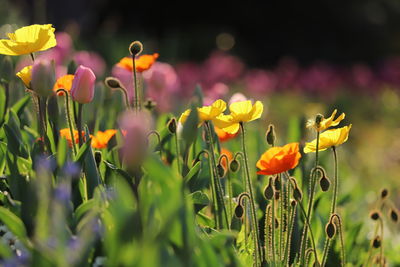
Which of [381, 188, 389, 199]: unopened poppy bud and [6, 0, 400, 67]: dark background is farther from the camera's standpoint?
[6, 0, 400, 67]: dark background

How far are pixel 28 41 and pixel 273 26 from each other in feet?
32.7

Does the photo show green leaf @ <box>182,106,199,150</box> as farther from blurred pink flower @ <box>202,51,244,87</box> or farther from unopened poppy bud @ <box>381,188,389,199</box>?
blurred pink flower @ <box>202,51,244,87</box>

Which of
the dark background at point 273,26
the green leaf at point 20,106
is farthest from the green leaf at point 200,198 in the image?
the dark background at point 273,26

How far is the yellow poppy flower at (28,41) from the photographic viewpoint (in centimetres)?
147

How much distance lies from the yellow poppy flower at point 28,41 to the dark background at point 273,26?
29.7 feet

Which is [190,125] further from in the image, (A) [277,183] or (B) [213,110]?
(A) [277,183]

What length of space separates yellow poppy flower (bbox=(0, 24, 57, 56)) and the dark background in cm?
905

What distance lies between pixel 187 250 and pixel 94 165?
429 millimetres

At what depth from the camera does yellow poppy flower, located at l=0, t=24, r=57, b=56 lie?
4.82ft

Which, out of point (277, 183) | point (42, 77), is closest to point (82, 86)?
point (42, 77)

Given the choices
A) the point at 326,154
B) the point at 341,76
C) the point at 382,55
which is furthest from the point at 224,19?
the point at 326,154

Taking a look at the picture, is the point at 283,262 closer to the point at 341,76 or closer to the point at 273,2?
the point at 341,76

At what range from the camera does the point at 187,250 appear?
1.06 meters

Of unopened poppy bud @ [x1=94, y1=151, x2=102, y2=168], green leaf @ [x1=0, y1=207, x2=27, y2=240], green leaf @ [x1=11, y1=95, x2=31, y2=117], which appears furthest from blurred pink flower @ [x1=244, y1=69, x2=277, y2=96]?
green leaf @ [x1=0, y1=207, x2=27, y2=240]
